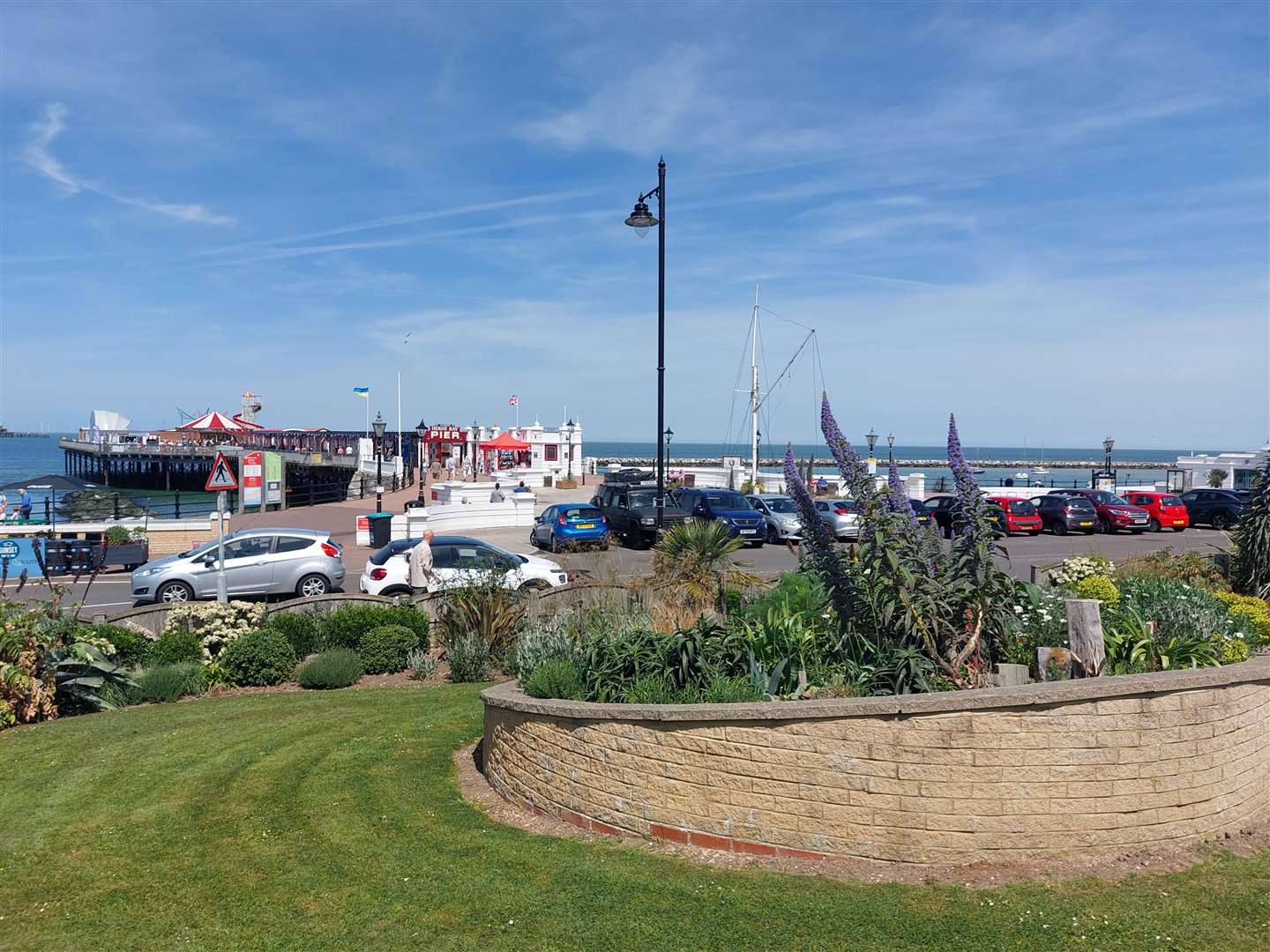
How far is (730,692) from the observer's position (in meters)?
6.68

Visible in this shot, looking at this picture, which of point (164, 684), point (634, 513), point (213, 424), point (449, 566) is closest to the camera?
point (164, 684)

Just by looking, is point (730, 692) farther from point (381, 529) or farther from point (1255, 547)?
point (381, 529)

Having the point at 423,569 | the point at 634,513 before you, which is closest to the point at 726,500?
the point at 634,513

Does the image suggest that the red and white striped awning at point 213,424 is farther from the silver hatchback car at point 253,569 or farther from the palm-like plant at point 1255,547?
the palm-like plant at point 1255,547

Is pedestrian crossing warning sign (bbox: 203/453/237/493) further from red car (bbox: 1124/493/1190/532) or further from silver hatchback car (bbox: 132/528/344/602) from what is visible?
red car (bbox: 1124/493/1190/532)

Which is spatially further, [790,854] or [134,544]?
[134,544]

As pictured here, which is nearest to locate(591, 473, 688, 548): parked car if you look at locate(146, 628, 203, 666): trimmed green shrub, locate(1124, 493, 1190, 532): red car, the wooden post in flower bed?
locate(146, 628, 203, 666): trimmed green shrub

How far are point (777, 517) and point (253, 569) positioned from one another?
1606 centimetres

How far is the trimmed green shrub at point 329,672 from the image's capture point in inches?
486

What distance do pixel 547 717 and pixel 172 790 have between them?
326 centimetres

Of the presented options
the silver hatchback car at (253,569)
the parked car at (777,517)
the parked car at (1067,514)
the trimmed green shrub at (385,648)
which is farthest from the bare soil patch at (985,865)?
the parked car at (1067,514)

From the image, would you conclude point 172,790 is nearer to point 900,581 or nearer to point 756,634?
point 756,634

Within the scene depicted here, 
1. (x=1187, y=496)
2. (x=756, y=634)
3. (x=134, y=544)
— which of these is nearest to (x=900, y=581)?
(x=756, y=634)

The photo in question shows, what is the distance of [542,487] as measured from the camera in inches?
2173
